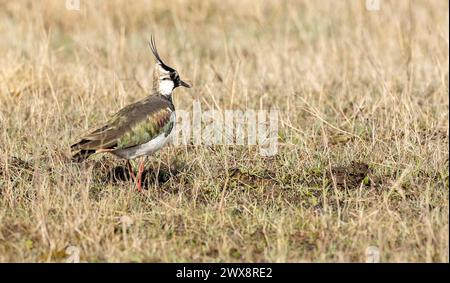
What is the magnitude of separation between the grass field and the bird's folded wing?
0.26 m

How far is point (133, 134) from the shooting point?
6066 mm

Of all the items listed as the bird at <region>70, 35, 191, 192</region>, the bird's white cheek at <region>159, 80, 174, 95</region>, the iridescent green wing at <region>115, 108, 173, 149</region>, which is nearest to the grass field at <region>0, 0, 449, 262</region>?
the bird at <region>70, 35, 191, 192</region>

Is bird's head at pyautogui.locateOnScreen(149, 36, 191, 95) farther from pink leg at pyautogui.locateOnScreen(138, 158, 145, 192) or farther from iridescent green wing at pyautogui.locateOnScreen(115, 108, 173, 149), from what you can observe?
pink leg at pyautogui.locateOnScreen(138, 158, 145, 192)

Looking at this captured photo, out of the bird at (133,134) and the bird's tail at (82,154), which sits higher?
the bird at (133,134)

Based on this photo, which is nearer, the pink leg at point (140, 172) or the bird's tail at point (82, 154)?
the bird's tail at point (82, 154)

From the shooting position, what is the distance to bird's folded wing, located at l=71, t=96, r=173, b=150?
19.6 feet

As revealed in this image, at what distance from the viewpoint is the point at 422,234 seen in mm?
5164

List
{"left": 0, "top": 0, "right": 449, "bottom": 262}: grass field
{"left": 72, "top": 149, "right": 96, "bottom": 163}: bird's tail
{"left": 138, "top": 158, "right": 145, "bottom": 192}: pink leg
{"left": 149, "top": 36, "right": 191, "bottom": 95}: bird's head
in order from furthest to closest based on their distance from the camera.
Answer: {"left": 149, "top": 36, "right": 191, "bottom": 95}: bird's head < {"left": 138, "top": 158, "right": 145, "bottom": 192}: pink leg < {"left": 72, "top": 149, "right": 96, "bottom": 163}: bird's tail < {"left": 0, "top": 0, "right": 449, "bottom": 262}: grass field

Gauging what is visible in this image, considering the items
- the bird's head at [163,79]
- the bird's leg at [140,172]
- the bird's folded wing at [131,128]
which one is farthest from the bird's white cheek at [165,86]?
the bird's leg at [140,172]

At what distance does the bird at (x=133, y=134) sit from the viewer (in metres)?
5.97

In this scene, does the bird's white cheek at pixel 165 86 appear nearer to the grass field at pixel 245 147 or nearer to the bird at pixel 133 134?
the bird at pixel 133 134

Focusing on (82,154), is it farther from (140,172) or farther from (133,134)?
(140,172)

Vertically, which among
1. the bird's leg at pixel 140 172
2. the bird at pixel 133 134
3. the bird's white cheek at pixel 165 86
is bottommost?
the bird's leg at pixel 140 172

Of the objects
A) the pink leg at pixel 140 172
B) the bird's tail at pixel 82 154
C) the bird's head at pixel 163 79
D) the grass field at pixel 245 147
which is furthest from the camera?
the bird's head at pixel 163 79
